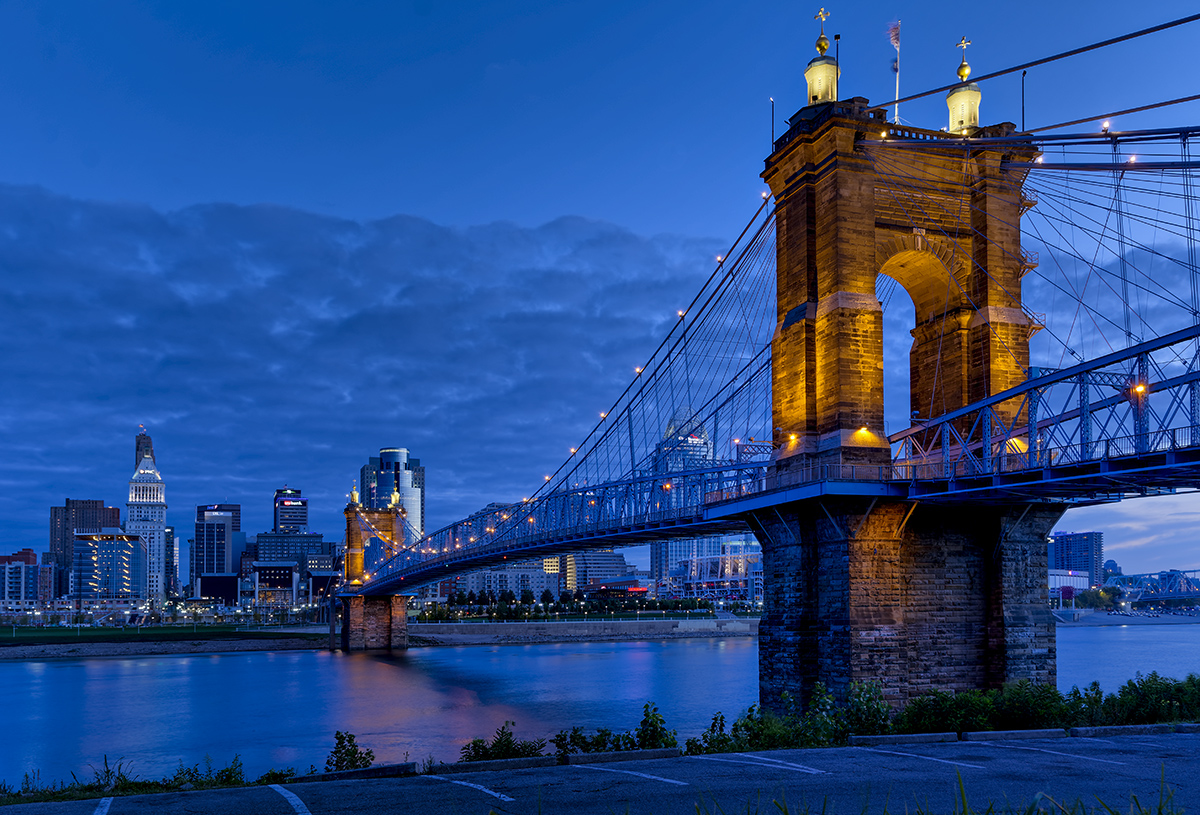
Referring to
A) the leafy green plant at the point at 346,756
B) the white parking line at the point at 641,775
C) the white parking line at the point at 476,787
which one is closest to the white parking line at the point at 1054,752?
the white parking line at the point at 641,775

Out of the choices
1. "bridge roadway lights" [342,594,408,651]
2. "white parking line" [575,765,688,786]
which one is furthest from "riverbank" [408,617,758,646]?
"white parking line" [575,765,688,786]

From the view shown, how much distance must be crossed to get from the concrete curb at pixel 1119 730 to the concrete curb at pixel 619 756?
26.6 ft

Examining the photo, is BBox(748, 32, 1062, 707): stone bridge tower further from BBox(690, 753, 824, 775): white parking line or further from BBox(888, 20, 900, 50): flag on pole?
BBox(690, 753, 824, 775): white parking line

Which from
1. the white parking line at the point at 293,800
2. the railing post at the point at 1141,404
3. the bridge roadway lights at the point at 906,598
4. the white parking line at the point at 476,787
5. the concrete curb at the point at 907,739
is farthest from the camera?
the bridge roadway lights at the point at 906,598

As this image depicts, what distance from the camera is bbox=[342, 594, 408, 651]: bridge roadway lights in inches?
4277

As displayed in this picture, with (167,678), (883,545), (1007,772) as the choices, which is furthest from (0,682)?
(1007,772)

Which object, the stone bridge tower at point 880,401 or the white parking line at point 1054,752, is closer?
the white parking line at point 1054,752

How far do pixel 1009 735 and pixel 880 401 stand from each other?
1325 centimetres

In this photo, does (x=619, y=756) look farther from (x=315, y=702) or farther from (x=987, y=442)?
(x=315, y=702)

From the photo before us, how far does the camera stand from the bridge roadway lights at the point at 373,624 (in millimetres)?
108625

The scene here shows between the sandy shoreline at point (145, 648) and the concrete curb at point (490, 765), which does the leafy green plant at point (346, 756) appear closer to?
the concrete curb at point (490, 765)

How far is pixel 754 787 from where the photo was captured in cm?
1286

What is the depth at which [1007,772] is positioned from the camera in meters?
14.0

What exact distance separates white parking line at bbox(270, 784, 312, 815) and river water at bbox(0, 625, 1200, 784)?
20792 mm
